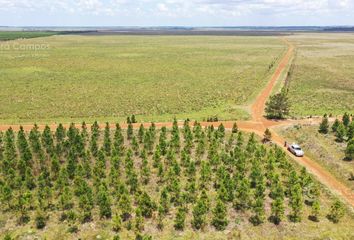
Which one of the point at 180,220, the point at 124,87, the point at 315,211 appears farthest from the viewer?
the point at 124,87

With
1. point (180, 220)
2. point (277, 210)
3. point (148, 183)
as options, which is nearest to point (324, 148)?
point (277, 210)

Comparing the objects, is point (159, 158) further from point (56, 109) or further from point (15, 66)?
point (15, 66)

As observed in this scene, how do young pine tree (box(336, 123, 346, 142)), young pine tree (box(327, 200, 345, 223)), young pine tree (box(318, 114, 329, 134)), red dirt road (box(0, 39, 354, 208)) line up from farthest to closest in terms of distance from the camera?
young pine tree (box(318, 114, 329, 134)) < young pine tree (box(336, 123, 346, 142)) < red dirt road (box(0, 39, 354, 208)) < young pine tree (box(327, 200, 345, 223))

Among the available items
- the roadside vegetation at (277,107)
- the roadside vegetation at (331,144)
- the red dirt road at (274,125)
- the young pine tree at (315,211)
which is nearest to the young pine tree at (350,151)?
the roadside vegetation at (331,144)

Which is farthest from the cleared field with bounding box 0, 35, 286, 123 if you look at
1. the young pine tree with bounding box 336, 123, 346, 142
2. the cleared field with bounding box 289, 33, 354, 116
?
the young pine tree with bounding box 336, 123, 346, 142

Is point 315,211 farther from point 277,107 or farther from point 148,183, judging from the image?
point 277,107

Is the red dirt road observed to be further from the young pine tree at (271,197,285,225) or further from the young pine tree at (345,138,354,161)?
the young pine tree at (271,197,285,225)
